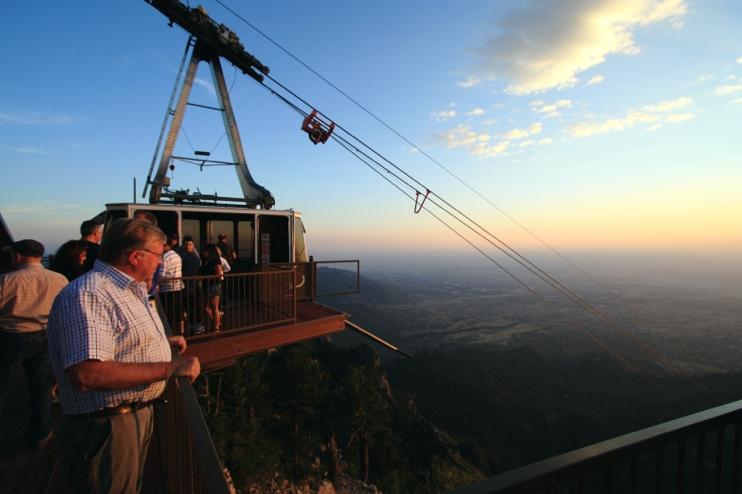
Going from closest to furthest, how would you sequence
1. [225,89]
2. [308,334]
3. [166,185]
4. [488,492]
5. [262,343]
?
[488,492], [262,343], [308,334], [166,185], [225,89]

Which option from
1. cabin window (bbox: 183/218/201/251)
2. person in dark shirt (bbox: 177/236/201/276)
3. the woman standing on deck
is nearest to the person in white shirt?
the woman standing on deck

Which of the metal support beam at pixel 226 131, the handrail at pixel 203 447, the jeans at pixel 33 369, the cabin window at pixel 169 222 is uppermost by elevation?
the metal support beam at pixel 226 131

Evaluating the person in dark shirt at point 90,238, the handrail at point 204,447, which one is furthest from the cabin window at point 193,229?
the handrail at point 204,447

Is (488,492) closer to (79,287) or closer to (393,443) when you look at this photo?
(79,287)

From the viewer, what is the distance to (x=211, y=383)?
24156mm

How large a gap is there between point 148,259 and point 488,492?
2074mm

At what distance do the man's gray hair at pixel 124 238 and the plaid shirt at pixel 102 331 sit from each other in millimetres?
70

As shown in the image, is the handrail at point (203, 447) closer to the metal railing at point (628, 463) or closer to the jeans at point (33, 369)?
the metal railing at point (628, 463)

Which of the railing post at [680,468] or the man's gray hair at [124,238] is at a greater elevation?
the man's gray hair at [124,238]

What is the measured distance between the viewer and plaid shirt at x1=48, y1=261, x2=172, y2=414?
1657 mm

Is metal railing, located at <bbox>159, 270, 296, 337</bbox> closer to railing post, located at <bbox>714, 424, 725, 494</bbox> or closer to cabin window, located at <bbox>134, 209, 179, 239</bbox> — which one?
cabin window, located at <bbox>134, 209, 179, 239</bbox>

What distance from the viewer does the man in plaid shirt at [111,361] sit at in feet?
5.47

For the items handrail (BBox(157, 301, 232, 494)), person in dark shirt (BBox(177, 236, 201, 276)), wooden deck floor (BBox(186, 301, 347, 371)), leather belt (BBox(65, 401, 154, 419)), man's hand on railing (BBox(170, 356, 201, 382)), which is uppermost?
person in dark shirt (BBox(177, 236, 201, 276))

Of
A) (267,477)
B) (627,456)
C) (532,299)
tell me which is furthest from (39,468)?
(532,299)
